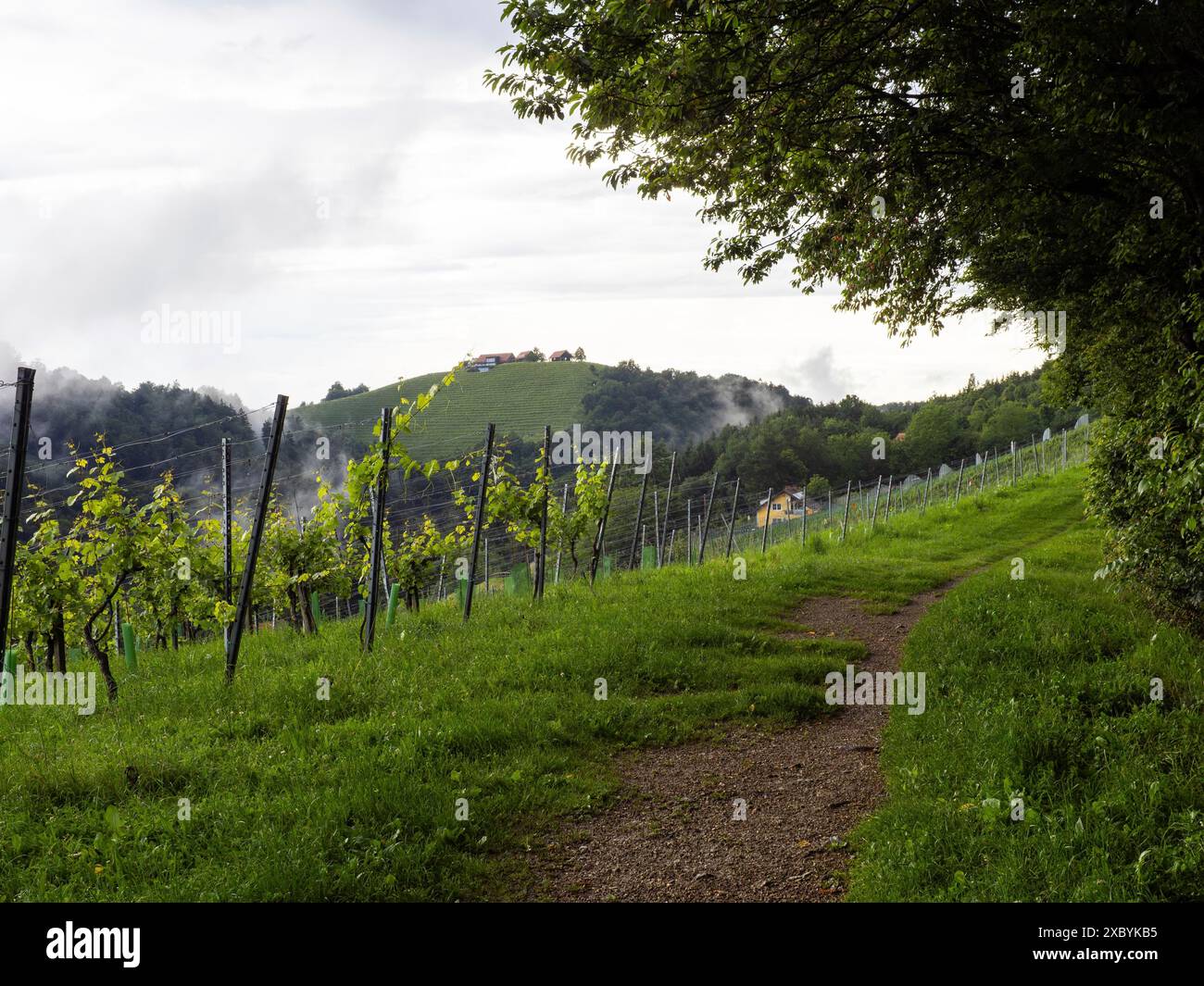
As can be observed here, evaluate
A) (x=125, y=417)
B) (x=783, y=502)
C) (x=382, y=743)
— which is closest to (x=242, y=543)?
(x=382, y=743)

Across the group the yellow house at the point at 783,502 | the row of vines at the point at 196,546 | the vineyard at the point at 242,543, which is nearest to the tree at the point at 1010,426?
the yellow house at the point at 783,502

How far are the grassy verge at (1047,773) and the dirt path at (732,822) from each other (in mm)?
310

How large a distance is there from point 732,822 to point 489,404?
104 m

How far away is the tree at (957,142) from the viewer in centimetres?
688

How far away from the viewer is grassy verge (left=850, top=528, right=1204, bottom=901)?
453 centimetres

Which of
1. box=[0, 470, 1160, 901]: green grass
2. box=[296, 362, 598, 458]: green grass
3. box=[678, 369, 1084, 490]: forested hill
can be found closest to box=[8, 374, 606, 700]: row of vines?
box=[0, 470, 1160, 901]: green grass

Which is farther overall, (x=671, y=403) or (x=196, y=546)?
(x=671, y=403)

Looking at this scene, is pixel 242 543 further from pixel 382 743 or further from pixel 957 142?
pixel 957 142

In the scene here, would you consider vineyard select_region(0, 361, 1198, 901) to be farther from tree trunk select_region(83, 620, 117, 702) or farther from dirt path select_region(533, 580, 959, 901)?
dirt path select_region(533, 580, 959, 901)

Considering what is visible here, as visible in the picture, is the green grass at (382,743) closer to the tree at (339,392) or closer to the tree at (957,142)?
the tree at (957,142)

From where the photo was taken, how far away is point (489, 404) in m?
108

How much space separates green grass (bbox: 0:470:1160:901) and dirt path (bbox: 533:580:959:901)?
0.29 metres
